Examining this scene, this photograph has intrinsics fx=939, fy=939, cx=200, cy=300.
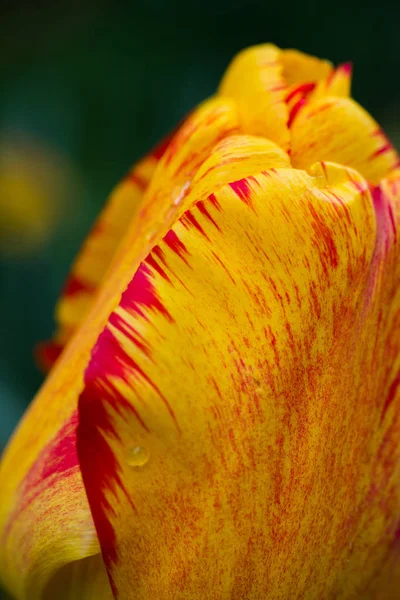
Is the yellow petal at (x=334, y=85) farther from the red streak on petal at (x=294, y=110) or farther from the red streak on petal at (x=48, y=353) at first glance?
the red streak on petal at (x=48, y=353)

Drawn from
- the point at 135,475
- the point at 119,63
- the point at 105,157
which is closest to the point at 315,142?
the point at 135,475

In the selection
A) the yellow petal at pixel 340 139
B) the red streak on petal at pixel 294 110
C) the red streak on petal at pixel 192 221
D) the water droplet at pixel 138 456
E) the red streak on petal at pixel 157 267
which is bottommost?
the water droplet at pixel 138 456

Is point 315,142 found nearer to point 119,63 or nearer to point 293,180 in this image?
point 293,180

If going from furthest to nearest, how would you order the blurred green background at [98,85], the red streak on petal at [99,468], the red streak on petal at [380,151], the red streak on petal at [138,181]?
the blurred green background at [98,85] → the red streak on petal at [138,181] → the red streak on petal at [380,151] → the red streak on petal at [99,468]

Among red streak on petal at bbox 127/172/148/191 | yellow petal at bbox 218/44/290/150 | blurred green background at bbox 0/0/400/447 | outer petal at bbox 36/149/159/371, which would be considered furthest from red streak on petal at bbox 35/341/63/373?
blurred green background at bbox 0/0/400/447

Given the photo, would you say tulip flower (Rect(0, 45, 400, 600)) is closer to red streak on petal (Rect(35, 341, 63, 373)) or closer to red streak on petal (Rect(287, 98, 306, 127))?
red streak on petal (Rect(287, 98, 306, 127))

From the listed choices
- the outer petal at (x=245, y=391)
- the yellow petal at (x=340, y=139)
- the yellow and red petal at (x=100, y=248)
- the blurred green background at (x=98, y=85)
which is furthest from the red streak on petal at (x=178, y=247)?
the blurred green background at (x=98, y=85)
